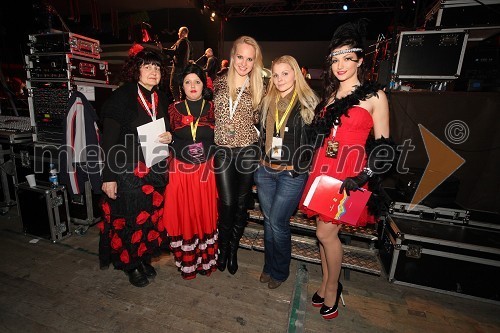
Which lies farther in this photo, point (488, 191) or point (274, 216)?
point (488, 191)

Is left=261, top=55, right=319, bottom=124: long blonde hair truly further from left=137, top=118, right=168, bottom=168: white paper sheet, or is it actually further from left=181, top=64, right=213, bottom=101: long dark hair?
left=137, top=118, right=168, bottom=168: white paper sheet

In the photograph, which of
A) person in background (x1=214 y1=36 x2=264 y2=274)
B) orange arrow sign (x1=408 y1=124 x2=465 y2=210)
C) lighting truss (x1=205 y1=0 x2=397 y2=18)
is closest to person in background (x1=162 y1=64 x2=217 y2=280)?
person in background (x1=214 y1=36 x2=264 y2=274)

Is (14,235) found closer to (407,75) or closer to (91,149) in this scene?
(91,149)

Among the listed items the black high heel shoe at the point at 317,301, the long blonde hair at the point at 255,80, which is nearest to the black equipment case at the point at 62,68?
the long blonde hair at the point at 255,80

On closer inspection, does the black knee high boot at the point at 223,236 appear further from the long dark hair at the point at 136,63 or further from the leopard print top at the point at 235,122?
the long dark hair at the point at 136,63

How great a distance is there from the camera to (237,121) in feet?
7.36

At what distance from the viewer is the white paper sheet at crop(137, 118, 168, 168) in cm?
211

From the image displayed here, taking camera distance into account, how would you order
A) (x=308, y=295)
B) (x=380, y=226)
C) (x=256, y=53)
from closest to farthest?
(x=256, y=53)
(x=308, y=295)
(x=380, y=226)

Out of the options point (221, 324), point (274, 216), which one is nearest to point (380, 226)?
point (274, 216)

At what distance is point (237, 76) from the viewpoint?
227 cm

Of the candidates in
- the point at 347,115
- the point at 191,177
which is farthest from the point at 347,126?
the point at 191,177

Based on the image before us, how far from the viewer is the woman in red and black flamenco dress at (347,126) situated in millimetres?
1791

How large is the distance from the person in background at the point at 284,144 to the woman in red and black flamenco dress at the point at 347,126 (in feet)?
0.38

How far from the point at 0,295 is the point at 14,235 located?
1316 millimetres
